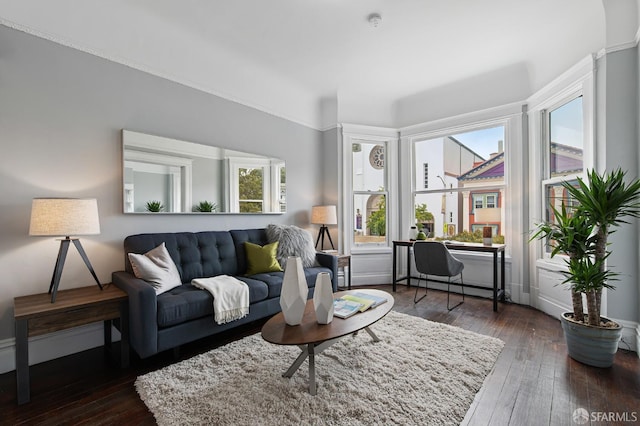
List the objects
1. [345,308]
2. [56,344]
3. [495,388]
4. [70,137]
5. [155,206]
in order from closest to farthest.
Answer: [495,388] < [345,308] < [56,344] < [70,137] < [155,206]

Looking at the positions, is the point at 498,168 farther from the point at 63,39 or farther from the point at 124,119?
the point at 63,39

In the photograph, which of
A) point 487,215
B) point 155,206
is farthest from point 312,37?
point 487,215

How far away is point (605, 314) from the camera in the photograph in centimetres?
260

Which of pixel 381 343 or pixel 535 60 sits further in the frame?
pixel 535 60

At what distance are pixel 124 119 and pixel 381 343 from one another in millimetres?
3064

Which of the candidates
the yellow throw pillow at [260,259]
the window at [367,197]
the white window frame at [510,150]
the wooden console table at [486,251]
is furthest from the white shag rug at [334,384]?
the window at [367,197]

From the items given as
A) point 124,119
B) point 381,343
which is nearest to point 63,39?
point 124,119

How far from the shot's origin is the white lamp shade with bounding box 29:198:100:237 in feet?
6.75

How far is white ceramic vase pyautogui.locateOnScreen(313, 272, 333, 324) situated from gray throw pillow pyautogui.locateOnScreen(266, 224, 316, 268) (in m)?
1.53

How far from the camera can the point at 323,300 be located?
192cm

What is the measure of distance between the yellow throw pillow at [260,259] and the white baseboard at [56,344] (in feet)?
4.35

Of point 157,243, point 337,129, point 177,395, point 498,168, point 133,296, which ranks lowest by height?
point 177,395

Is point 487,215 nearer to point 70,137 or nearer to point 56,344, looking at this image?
point 70,137

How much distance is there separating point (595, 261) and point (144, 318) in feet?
11.0
